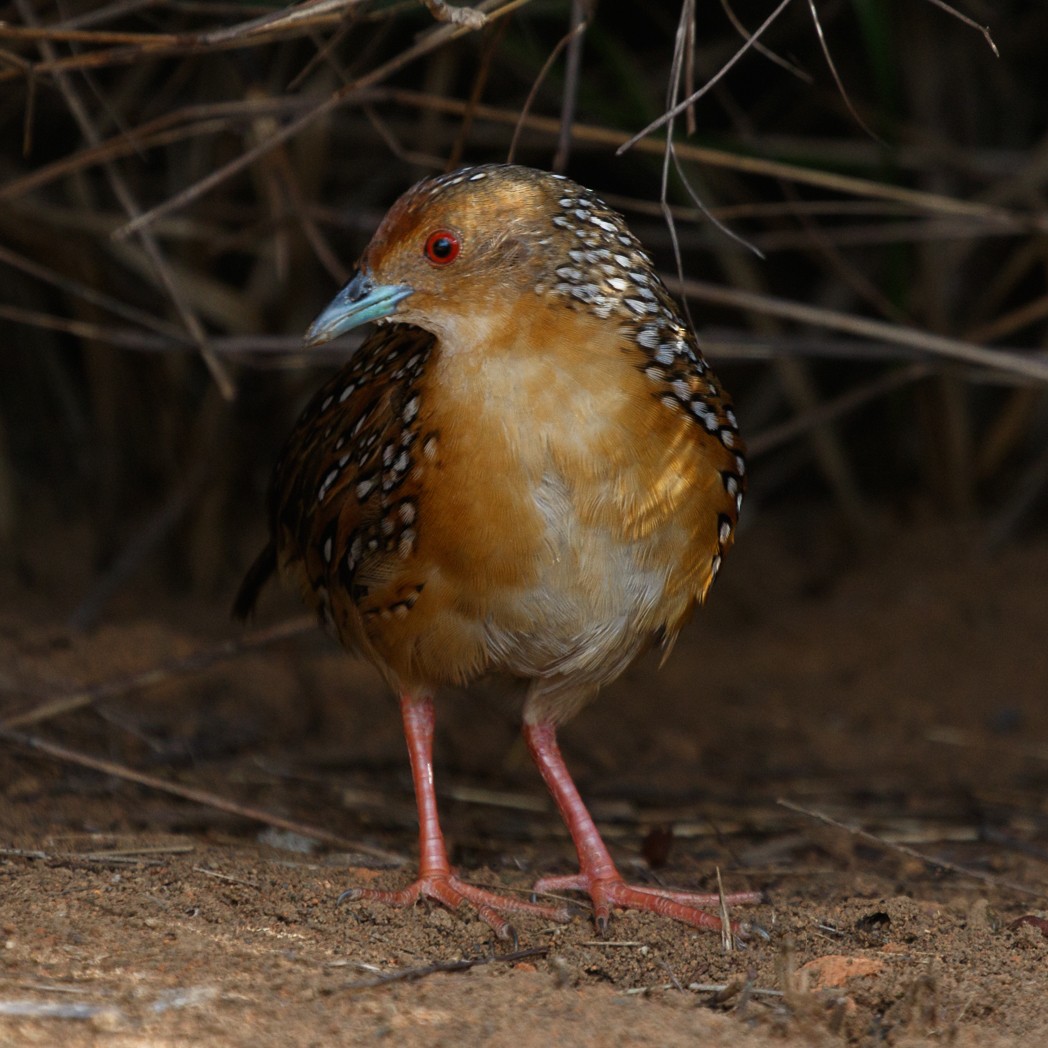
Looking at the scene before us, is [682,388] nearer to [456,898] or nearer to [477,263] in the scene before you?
[477,263]

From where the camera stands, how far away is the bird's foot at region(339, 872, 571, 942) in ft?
10.6

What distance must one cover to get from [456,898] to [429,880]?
0.28 feet

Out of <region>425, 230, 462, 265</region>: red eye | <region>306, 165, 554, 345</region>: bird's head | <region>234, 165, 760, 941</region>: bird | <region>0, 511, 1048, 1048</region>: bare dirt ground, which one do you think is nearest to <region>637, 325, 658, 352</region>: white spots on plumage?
<region>234, 165, 760, 941</region>: bird

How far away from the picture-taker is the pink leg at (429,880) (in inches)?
128

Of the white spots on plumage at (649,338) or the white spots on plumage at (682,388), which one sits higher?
the white spots on plumage at (649,338)

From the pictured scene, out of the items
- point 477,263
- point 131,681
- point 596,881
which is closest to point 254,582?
point 131,681

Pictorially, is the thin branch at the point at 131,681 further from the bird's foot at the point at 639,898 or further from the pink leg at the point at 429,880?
the bird's foot at the point at 639,898

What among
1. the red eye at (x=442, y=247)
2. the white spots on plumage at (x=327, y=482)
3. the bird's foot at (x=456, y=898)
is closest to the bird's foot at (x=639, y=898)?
the bird's foot at (x=456, y=898)

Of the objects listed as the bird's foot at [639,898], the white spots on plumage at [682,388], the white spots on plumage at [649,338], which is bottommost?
the bird's foot at [639,898]

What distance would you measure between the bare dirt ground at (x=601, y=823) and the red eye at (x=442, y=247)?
120 cm

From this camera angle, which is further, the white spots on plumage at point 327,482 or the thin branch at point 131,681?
the thin branch at point 131,681

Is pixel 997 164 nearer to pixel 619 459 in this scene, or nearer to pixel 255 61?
pixel 255 61

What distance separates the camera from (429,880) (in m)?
3.37

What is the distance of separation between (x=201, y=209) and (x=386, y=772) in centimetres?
202
